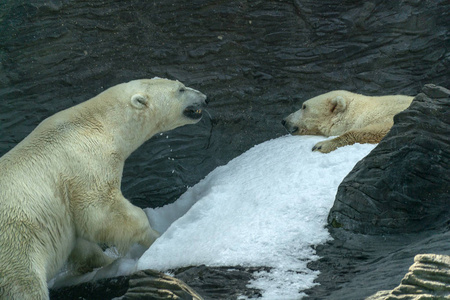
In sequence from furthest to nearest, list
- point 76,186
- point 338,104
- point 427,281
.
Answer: point 338,104 < point 76,186 < point 427,281

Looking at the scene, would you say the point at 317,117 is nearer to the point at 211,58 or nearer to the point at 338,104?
the point at 338,104

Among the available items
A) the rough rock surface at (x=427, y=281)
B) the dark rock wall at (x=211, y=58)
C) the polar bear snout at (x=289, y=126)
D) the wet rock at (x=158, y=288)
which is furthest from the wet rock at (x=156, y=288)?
the polar bear snout at (x=289, y=126)

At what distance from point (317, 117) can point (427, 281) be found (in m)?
4.69

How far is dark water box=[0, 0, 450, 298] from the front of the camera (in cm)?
643

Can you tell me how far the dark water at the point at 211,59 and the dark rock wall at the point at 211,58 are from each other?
0.01 meters

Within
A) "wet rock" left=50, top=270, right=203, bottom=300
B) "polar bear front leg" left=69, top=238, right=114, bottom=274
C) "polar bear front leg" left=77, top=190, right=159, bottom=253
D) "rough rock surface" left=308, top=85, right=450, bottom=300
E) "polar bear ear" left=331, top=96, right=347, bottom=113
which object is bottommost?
"polar bear front leg" left=69, top=238, right=114, bottom=274

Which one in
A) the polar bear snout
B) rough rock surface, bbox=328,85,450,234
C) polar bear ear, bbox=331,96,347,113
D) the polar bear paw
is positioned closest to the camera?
rough rock surface, bbox=328,85,450,234

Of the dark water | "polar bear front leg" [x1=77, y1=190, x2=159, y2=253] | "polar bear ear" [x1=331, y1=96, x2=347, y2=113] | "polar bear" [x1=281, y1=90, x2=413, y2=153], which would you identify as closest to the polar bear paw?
"polar bear" [x1=281, y1=90, x2=413, y2=153]

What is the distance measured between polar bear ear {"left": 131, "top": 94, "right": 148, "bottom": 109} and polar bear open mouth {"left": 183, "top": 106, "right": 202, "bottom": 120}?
489mm

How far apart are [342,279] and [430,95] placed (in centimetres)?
165

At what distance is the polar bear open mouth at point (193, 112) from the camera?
5.62 metres

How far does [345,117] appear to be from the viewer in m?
6.95

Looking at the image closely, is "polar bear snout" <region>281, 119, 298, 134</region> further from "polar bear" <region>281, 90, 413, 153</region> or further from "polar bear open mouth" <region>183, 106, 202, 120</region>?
"polar bear open mouth" <region>183, 106, 202, 120</region>

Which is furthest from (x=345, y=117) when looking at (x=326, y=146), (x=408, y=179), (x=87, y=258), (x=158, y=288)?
(x=158, y=288)
